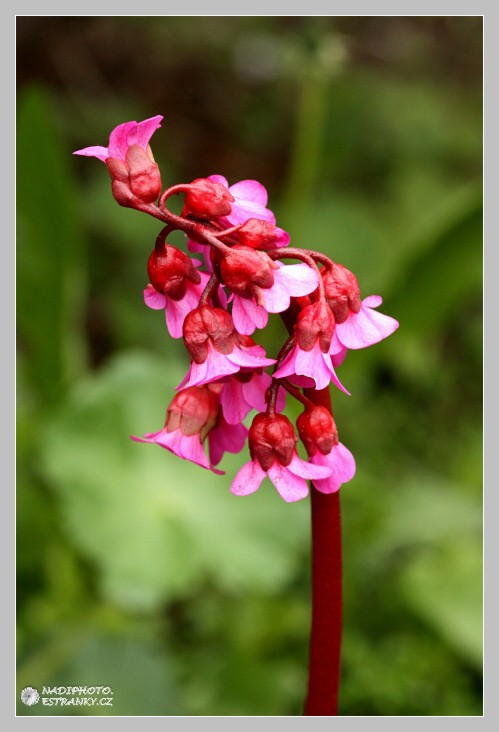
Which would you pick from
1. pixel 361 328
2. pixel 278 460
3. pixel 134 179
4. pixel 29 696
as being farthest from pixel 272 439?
pixel 29 696

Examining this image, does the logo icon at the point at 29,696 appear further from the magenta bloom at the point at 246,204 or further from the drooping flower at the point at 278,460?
the magenta bloom at the point at 246,204

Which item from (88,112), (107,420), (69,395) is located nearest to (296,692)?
(107,420)

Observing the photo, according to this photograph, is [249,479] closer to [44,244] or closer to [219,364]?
[219,364]

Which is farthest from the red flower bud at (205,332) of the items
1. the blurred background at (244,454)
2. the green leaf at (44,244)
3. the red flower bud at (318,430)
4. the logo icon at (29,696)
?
the green leaf at (44,244)

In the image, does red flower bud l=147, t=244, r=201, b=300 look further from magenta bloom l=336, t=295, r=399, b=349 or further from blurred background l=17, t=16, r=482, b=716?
blurred background l=17, t=16, r=482, b=716

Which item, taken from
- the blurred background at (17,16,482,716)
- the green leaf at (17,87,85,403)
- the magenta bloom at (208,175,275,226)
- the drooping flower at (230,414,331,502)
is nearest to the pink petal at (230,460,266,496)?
the drooping flower at (230,414,331,502)

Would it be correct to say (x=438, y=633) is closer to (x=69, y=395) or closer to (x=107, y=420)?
(x=107, y=420)

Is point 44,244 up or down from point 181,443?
up
